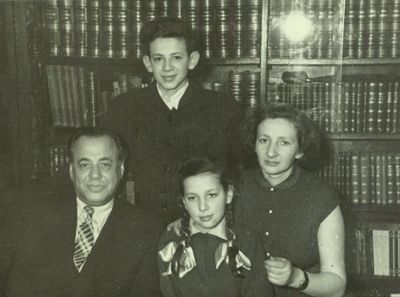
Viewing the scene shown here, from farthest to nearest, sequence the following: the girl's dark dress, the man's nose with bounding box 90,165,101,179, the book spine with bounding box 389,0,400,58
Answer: the book spine with bounding box 389,0,400,58, the man's nose with bounding box 90,165,101,179, the girl's dark dress

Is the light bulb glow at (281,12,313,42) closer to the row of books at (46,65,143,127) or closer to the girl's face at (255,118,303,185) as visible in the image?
the row of books at (46,65,143,127)

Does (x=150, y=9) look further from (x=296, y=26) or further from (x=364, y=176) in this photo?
(x=364, y=176)

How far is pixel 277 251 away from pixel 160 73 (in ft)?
3.11

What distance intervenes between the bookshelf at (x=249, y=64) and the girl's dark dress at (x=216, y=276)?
1177mm

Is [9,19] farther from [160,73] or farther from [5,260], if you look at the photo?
[5,260]

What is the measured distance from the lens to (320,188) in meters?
2.12

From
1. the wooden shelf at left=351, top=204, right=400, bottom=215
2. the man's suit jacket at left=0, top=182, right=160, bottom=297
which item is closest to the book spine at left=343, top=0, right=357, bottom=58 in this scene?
the wooden shelf at left=351, top=204, right=400, bottom=215

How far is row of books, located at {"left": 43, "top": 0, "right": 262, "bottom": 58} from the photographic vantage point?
10.2 feet

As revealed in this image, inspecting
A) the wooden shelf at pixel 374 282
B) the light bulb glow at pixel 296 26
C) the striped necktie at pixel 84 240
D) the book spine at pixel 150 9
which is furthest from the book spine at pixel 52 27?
the wooden shelf at pixel 374 282

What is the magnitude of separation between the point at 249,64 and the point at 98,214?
4.94 ft

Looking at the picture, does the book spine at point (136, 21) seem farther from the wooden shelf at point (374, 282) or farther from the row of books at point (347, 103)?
the wooden shelf at point (374, 282)

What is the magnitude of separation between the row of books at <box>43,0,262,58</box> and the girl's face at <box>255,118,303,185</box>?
1.07 m

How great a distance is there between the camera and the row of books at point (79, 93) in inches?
126

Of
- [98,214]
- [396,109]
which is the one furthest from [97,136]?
[396,109]
